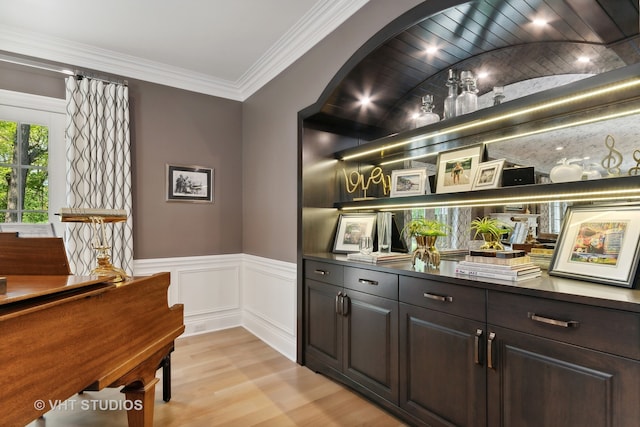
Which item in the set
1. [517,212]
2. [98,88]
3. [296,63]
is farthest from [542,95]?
[98,88]

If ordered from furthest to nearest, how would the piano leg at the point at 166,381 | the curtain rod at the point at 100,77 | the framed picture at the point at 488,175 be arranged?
1. the curtain rod at the point at 100,77
2. the piano leg at the point at 166,381
3. the framed picture at the point at 488,175

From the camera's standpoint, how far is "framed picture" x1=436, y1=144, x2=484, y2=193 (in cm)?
221

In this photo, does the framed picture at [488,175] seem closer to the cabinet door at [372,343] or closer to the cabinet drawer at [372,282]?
the cabinet drawer at [372,282]

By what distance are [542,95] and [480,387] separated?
1420 millimetres

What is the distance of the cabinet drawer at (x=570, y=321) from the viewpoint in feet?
3.91

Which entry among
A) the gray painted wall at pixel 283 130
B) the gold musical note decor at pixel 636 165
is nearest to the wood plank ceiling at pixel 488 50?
the gray painted wall at pixel 283 130

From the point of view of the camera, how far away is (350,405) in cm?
227

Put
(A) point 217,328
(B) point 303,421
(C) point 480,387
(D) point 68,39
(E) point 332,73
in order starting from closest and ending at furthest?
1. (C) point 480,387
2. (B) point 303,421
3. (E) point 332,73
4. (D) point 68,39
5. (A) point 217,328

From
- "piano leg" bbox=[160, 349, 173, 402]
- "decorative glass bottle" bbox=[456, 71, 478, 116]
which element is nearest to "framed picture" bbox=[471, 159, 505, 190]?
"decorative glass bottle" bbox=[456, 71, 478, 116]

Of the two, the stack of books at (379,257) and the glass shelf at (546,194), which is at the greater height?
the glass shelf at (546,194)

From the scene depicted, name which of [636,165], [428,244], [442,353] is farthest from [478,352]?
[636,165]

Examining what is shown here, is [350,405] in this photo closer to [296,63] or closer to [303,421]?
[303,421]

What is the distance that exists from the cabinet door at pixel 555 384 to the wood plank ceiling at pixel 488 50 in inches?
60.5

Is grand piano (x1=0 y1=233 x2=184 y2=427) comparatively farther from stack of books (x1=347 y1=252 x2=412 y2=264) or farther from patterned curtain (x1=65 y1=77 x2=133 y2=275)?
patterned curtain (x1=65 y1=77 x2=133 y2=275)
